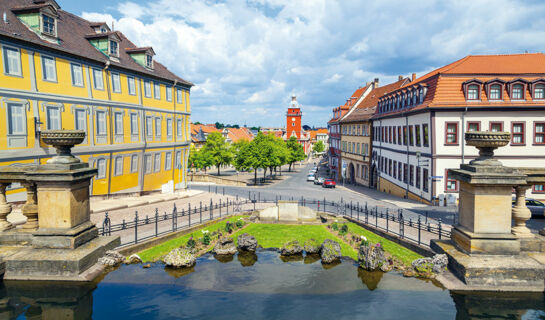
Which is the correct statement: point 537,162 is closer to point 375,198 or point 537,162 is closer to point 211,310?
point 375,198

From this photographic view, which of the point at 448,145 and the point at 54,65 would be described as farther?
the point at 448,145

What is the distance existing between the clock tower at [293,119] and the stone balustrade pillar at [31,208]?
11947cm

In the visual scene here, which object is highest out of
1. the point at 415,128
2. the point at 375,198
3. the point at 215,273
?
the point at 415,128

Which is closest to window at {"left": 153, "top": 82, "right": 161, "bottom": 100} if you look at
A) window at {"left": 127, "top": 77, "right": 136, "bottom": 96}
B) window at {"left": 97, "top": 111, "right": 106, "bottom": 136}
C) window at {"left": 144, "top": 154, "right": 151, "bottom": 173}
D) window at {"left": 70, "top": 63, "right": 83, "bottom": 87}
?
window at {"left": 127, "top": 77, "right": 136, "bottom": 96}

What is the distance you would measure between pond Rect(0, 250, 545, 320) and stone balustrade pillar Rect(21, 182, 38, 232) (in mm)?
1625

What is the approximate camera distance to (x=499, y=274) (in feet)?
23.2

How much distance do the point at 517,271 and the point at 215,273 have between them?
24.9ft

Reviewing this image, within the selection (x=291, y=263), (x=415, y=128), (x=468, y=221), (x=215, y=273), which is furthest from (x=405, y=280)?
(x=415, y=128)

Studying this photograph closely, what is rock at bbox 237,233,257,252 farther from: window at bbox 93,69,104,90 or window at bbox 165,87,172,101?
window at bbox 165,87,172,101

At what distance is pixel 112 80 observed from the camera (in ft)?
94.4

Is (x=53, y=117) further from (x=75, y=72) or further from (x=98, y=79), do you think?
(x=98, y=79)

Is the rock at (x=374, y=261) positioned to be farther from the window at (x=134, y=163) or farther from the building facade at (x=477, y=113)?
the window at (x=134, y=163)

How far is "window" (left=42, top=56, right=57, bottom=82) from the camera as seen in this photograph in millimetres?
22344

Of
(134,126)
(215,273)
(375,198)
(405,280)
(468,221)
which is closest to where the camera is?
(468,221)
